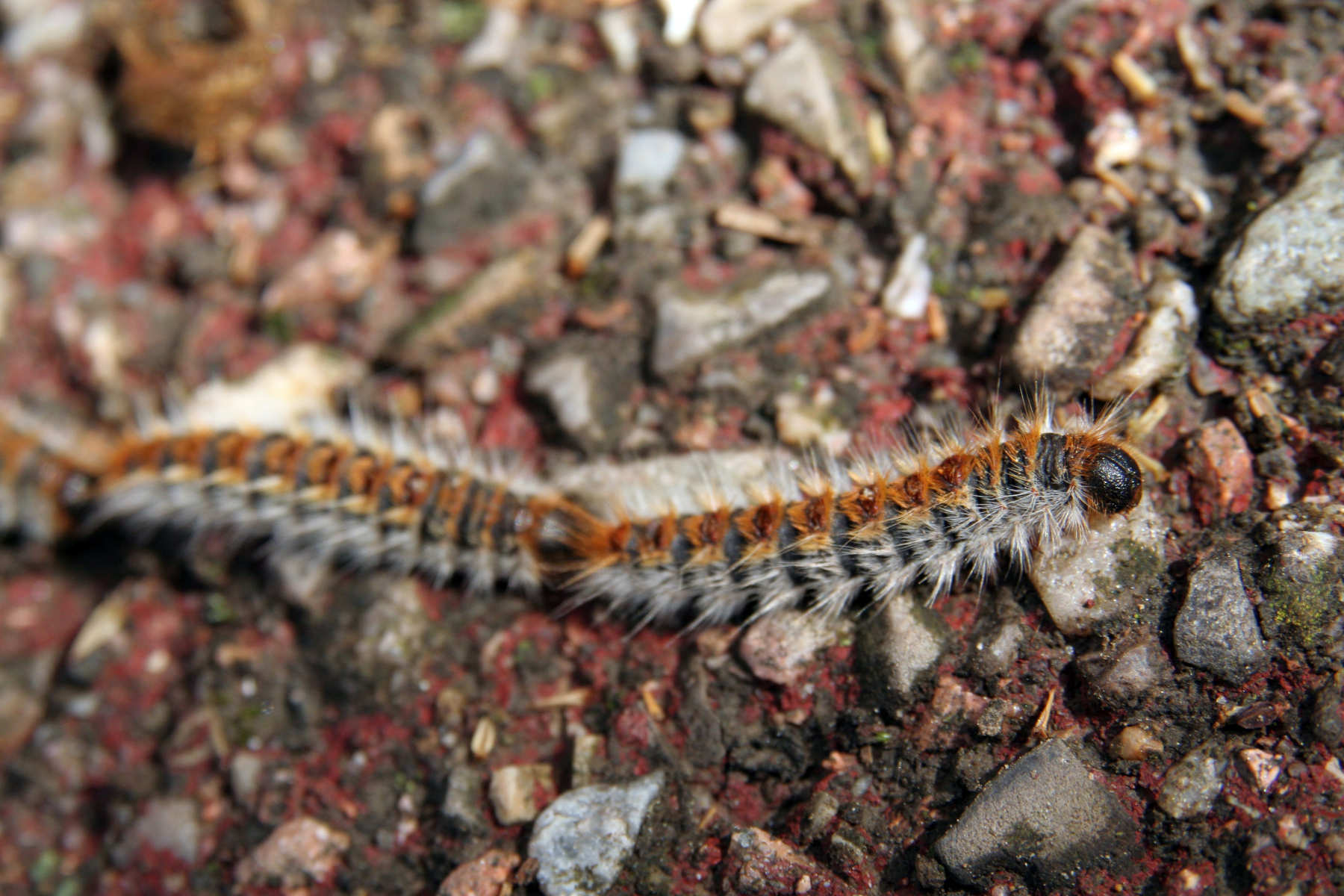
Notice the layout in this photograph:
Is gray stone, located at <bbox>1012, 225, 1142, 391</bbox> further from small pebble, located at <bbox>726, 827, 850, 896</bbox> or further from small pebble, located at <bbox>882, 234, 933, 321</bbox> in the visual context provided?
small pebble, located at <bbox>726, 827, 850, 896</bbox>

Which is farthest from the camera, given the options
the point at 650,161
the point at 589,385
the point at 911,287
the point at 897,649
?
the point at 650,161

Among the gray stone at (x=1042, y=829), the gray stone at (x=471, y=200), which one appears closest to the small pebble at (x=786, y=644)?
the gray stone at (x=1042, y=829)

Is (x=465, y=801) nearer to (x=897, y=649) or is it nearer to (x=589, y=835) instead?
(x=589, y=835)

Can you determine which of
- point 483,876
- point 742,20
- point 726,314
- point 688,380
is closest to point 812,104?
point 742,20

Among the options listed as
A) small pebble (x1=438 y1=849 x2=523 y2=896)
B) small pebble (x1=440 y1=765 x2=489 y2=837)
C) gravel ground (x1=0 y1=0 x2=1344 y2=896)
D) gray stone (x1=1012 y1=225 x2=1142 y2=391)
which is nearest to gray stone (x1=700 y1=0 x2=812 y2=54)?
gravel ground (x1=0 y1=0 x2=1344 y2=896)

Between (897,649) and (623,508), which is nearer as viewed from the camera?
(897,649)

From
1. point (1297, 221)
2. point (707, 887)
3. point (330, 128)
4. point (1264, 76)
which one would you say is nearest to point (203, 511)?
point (330, 128)
